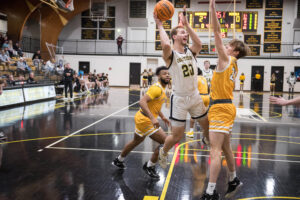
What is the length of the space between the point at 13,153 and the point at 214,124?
417cm

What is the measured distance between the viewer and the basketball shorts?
394cm

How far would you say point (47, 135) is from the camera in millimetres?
7422

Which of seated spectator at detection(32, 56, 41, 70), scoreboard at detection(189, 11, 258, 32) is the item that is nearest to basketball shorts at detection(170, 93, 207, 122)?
seated spectator at detection(32, 56, 41, 70)

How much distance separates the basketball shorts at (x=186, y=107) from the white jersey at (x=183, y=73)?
7 cm

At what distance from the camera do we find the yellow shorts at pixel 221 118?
354 cm

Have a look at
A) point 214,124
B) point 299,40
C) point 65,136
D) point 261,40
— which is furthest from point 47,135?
point 299,40

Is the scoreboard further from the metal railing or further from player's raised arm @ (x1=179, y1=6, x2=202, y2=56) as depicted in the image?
player's raised arm @ (x1=179, y1=6, x2=202, y2=56)

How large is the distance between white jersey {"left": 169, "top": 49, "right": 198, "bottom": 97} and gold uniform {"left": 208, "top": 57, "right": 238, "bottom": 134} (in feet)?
1.14

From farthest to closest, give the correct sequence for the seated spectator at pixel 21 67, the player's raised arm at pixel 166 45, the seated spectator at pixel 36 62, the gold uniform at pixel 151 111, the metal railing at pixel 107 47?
the metal railing at pixel 107 47
the seated spectator at pixel 36 62
the seated spectator at pixel 21 67
the gold uniform at pixel 151 111
the player's raised arm at pixel 166 45

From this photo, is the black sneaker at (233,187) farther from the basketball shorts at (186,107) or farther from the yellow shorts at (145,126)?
the yellow shorts at (145,126)

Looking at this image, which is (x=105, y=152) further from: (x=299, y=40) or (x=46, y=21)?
(x=299, y=40)

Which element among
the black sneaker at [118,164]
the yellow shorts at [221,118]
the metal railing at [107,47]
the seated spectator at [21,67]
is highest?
the metal railing at [107,47]

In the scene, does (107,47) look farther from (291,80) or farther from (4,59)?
(291,80)

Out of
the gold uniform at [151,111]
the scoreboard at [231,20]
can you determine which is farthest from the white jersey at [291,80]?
the gold uniform at [151,111]
